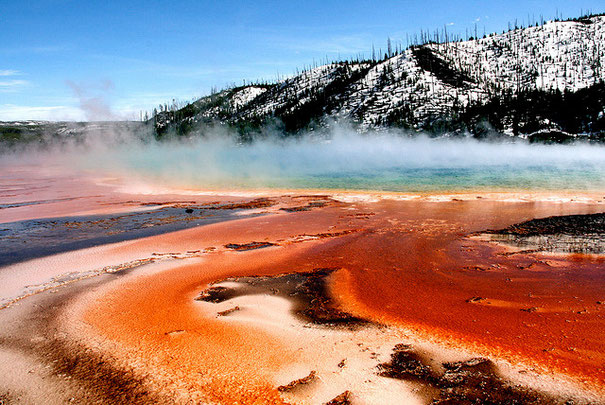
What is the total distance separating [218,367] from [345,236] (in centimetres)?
675

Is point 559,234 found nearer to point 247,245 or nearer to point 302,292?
point 302,292

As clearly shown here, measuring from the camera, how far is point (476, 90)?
95.9 m

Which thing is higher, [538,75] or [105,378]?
[538,75]

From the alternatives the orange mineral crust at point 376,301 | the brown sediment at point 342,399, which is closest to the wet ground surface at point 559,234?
the orange mineral crust at point 376,301

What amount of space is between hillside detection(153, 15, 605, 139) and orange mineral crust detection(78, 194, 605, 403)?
8098cm

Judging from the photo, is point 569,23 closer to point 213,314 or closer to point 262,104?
point 262,104

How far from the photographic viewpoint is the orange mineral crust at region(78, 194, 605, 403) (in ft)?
14.0

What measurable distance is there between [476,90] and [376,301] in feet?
338

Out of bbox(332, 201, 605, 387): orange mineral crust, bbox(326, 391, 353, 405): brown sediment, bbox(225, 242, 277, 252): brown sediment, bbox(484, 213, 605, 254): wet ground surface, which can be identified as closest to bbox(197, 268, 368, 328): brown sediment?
bbox(332, 201, 605, 387): orange mineral crust

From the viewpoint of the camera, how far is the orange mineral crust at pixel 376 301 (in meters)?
4.25

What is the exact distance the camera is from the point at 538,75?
97.2 metres

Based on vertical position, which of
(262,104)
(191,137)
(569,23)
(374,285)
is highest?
(569,23)

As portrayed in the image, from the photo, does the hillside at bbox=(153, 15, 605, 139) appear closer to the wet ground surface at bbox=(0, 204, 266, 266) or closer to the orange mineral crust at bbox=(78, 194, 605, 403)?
the wet ground surface at bbox=(0, 204, 266, 266)

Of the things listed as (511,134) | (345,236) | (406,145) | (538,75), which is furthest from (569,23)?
(345,236)
